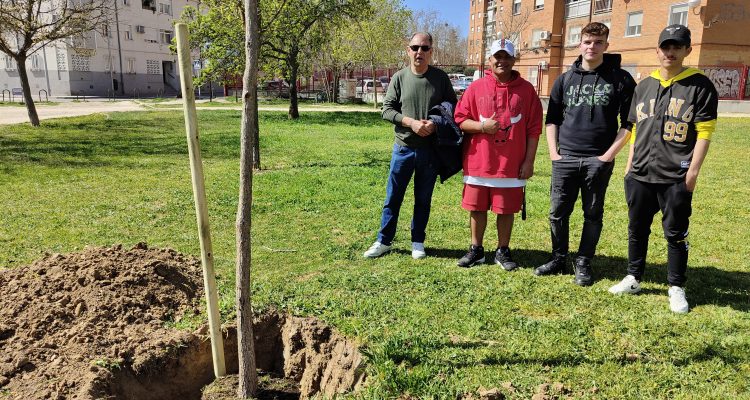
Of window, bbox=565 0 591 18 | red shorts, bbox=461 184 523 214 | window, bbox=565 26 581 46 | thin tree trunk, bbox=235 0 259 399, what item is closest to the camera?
thin tree trunk, bbox=235 0 259 399

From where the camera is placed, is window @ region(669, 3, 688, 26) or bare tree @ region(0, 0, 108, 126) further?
window @ region(669, 3, 688, 26)

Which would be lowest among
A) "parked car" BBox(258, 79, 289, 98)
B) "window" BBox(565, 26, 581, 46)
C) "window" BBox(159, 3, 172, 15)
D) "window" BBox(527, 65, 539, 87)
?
"parked car" BBox(258, 79, 289, 98)

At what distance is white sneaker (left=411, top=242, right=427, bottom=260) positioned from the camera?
16.3ft

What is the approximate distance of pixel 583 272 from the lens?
4363 millimetres

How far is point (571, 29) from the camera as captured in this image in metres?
37.2

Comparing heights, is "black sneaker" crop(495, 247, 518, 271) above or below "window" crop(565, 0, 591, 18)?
below

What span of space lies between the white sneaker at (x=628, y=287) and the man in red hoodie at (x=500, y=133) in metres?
0.86

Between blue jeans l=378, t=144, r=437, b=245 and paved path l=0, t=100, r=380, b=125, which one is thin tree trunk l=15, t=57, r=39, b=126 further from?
blue jeans l=378, t=144, r=437, b=245

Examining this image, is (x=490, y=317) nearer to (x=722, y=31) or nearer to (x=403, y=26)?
(x=722, y=31)

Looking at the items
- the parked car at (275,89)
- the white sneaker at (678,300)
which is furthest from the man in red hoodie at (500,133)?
the parked car at (275,89)

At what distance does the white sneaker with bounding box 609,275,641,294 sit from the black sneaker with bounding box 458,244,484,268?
3.73ft

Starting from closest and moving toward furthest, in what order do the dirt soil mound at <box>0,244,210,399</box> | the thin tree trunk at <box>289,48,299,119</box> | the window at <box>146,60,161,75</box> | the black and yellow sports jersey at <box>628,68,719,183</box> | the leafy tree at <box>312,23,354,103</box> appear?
1. the dirt soil mound at <box>0,244,210,399</box>
2. the black and yellow sports jersey at <box>628,68,719,183</box>
3. the thin tree trunk at <box>289,48,299,119</box>
4. the leafy tree at <box>312,23,354,103</box>
5. the window at <box>146,60,161,75</box>

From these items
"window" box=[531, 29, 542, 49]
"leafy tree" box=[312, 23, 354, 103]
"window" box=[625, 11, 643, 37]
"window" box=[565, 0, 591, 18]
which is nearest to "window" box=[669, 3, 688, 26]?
"window" box=[625, 11, 643, 37]

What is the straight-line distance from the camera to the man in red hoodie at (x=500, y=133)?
4.39 metres
